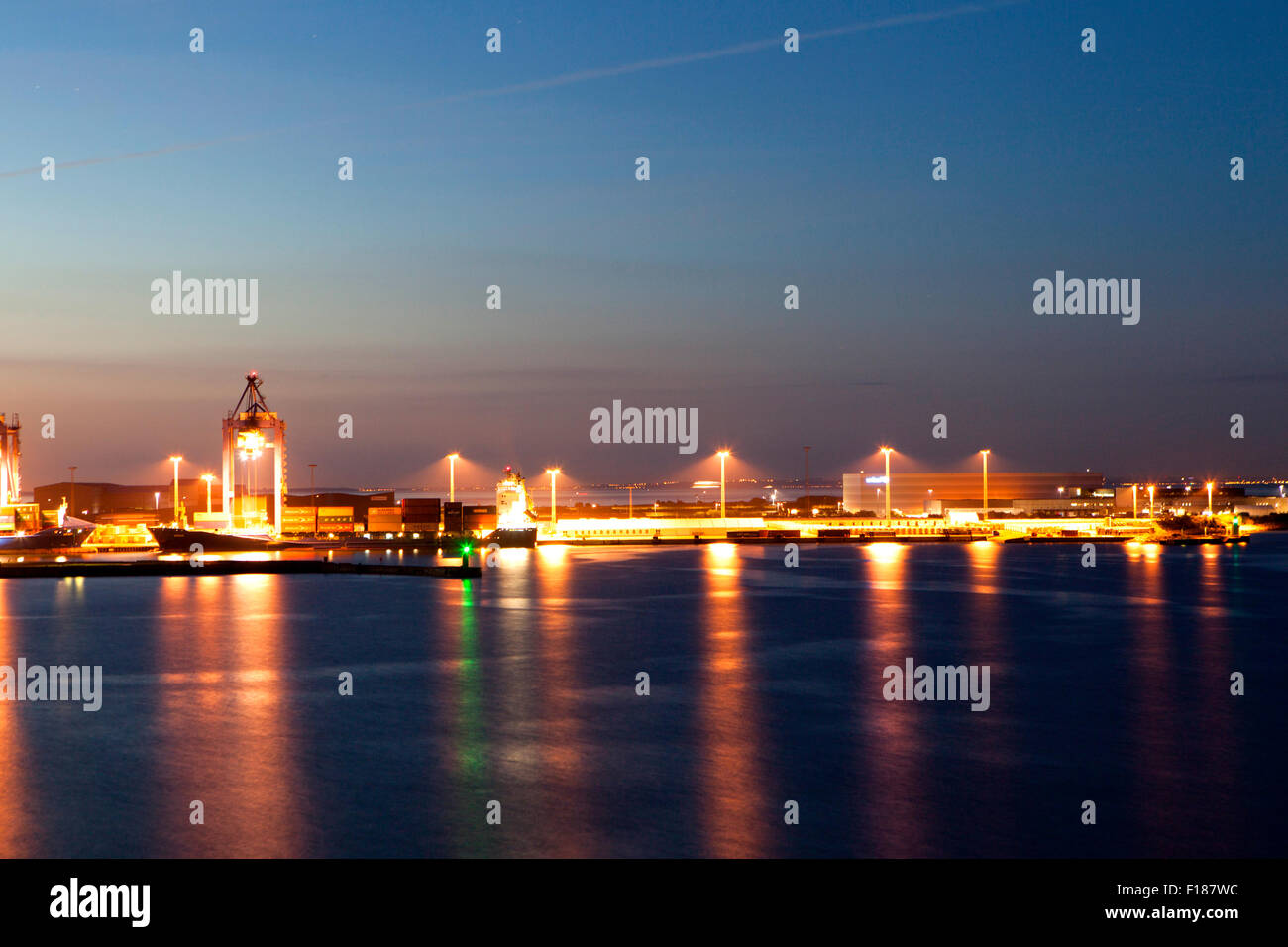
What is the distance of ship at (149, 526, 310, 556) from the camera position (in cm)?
7844

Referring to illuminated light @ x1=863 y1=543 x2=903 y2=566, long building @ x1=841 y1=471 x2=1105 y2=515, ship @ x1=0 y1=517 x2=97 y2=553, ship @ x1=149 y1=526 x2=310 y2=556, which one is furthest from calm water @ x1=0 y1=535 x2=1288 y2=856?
long building @ x1=841 y1=471 x2=1105 y2=515

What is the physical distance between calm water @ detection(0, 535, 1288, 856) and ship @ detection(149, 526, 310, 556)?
133ft

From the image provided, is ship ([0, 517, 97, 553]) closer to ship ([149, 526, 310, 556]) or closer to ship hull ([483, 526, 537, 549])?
ship ([149, 526, 310, 556])

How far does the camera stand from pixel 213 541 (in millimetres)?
81062

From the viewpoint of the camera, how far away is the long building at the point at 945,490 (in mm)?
156500

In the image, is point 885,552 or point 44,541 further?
point 885,552

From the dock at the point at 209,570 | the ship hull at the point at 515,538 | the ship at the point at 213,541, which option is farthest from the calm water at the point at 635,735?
the ship hull at the point at 515,538

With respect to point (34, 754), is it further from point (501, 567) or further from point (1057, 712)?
point (501, 567)

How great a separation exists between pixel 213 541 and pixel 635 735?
70998mm

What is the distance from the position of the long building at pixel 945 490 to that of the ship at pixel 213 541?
9219 cm
